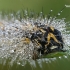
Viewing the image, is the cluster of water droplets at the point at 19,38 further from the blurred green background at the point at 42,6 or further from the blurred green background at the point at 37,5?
the blurred green background at the point at 37,5

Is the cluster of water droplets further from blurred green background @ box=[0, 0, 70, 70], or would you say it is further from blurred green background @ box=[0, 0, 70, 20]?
blurred green background @ box=[0, 0, 70, 20]

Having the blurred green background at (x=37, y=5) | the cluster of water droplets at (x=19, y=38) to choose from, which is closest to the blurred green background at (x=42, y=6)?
the blurred green background at (x=37, y=5)

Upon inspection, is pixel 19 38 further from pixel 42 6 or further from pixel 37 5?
pixel 37 5

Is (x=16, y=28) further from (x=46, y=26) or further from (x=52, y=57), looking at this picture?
(x=52, y=57)

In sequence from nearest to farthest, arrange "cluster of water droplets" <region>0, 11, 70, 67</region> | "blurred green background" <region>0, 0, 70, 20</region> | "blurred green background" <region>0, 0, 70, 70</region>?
"cluster of water droplets" <region>0, 11, 70, 67</region> < "blurred green background" <region>0, 0, 70, 70</region> < "blurred green background" <region>0, 0, 70, 20</region>

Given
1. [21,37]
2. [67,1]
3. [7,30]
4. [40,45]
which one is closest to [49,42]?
[40,45]

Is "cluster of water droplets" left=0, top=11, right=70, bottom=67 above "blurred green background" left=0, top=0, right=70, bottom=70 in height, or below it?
below

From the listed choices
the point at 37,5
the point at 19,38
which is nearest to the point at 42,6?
the point at 37,5

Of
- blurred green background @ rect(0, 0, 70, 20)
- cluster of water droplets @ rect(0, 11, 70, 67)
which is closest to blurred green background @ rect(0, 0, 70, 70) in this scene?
blurred green background @ rect(0, 0, 70, 20)
